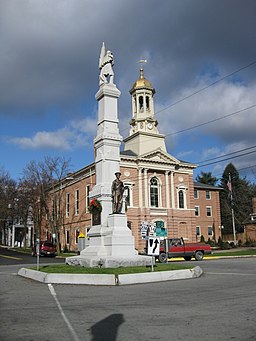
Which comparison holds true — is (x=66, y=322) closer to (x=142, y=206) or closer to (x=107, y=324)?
(x=107, y=324)

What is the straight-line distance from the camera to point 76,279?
12.9 meters

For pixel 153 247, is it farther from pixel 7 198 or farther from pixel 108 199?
pixel 7 198

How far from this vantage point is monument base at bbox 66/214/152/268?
15.5 metres

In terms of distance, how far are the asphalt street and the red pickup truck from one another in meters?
17.4

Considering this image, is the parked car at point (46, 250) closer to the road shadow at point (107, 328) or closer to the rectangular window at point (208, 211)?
the rectangular window at point (208, 211)

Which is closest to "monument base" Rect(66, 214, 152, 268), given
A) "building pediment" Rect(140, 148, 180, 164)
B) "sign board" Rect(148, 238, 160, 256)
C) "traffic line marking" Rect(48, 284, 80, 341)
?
"sign board" Rect(148, 238, 160, 256)

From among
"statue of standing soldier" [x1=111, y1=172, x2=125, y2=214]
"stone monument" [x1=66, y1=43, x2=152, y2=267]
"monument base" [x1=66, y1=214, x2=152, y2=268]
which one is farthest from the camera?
"statue of standing soldier" [x1=111, y1=172, x2=125, y2=214]

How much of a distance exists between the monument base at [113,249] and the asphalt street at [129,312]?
3.20 metres

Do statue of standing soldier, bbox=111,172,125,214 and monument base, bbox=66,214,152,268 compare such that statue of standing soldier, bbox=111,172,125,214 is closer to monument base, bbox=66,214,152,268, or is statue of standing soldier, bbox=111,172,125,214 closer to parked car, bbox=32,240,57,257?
monument base, bbox=66,214,152,268

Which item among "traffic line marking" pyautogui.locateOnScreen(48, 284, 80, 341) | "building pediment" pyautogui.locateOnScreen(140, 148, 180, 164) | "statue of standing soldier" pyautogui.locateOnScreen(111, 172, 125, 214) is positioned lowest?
"traffic line marking" pyautogui.locateOnScreen(48, 284, 80, 341)

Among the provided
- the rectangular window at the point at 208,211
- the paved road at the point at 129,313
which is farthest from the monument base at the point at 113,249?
the rectangular window at the point at 208,211

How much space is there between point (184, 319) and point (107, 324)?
147cm

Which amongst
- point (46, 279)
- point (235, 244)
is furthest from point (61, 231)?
point (46, 279)

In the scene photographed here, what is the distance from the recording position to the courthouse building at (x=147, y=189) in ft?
160
